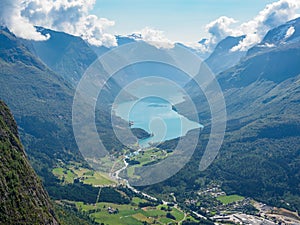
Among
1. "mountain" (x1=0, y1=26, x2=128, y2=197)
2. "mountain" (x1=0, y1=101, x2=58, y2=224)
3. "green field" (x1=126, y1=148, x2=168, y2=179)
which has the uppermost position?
"mountain" (x1=0, y1=26, x2=128, y2=197)

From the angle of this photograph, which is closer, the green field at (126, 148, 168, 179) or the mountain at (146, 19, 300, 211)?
the mountain at (146, 19, 300, 211)

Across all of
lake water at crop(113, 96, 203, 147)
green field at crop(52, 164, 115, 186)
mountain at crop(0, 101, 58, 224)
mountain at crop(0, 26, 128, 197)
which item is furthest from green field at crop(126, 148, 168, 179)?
mountain at crop(0, 101, 58, 224)

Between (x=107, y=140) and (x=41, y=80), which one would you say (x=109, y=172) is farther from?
(x=41, y=80)

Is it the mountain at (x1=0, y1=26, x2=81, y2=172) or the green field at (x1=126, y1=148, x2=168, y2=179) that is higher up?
the mountain at (x1=0, y1=26, x2=81, y2=172)

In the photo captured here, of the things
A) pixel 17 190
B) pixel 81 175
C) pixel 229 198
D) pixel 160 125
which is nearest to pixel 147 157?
pixel 81 175

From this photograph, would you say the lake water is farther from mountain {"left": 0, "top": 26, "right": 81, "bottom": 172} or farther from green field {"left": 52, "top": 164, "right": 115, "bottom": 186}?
green field {"left": 52, "top": 164, "right": 115, "bottom": 186}

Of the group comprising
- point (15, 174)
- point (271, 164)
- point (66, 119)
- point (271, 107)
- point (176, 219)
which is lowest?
point (176, 219)

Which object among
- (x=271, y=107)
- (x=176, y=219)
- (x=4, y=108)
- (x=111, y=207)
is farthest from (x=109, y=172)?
(x=271, y=107)

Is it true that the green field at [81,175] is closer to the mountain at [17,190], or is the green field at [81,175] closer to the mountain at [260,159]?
the mountain at [260,159]

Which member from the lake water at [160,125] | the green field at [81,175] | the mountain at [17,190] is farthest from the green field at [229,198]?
the lake water at [160,125]
